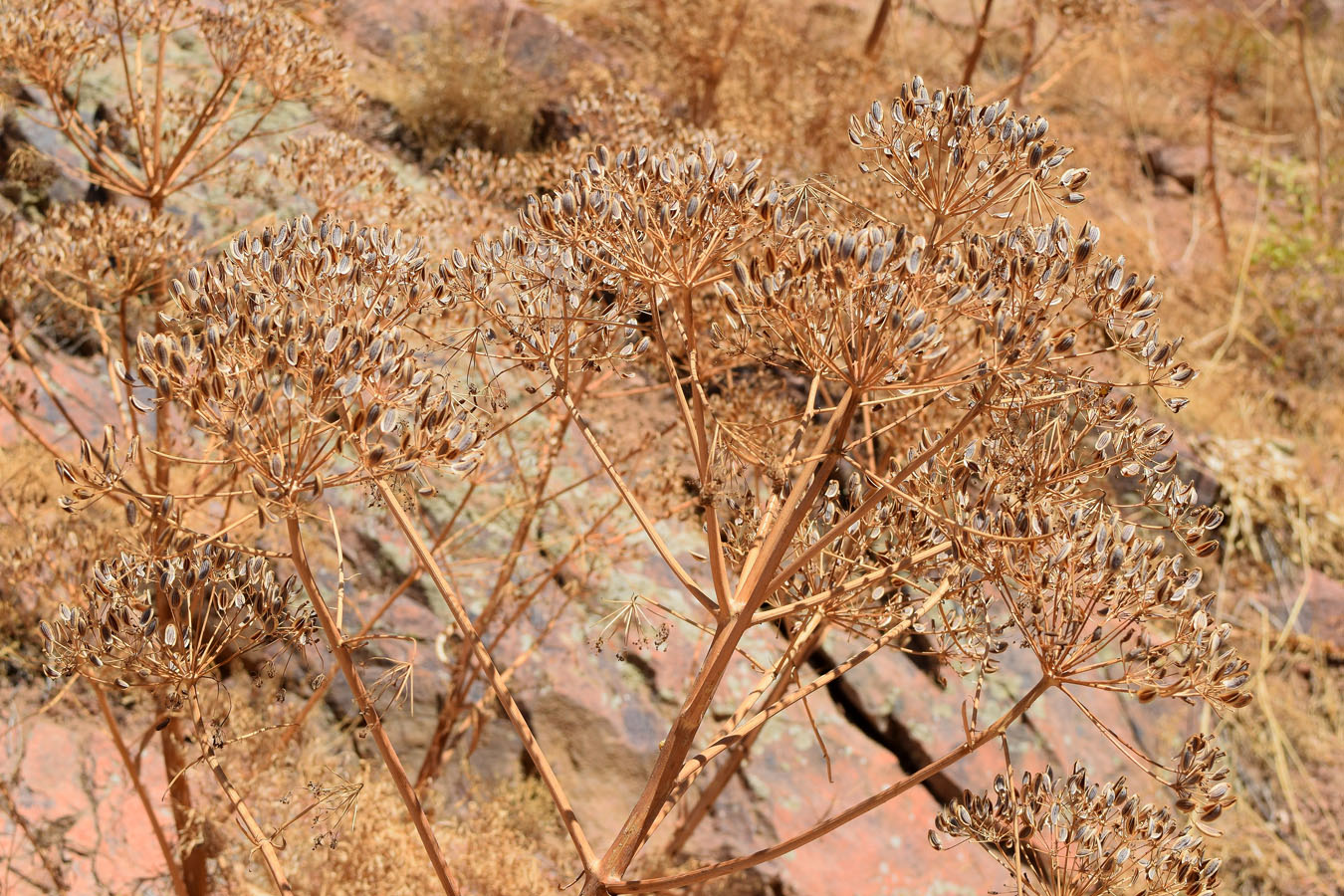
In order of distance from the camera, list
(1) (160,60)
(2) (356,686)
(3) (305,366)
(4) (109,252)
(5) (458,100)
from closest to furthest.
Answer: (3) (305,366) < (2) (356,686) < (4) (109,252) < (1) (160,60) < (5) (458,100)

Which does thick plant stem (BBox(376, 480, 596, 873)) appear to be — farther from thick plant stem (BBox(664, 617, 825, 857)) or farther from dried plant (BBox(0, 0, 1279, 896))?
thick plant stem (BBox(664, 617, 825, 857))

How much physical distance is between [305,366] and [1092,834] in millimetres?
1825

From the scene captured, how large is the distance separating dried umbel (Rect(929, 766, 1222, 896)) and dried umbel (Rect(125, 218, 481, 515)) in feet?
4.31

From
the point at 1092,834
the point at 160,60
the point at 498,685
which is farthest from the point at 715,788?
the point at 160,60

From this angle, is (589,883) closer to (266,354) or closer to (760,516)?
(760,516)

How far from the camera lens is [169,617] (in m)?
2.17

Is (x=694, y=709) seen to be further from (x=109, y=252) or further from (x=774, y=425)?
(x=109, y=252)

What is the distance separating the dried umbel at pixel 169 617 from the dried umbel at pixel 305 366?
14.7 inches

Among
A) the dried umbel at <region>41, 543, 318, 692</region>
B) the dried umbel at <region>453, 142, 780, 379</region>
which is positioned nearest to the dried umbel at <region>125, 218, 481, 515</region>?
the dried umbel at <region>453, 142, 780, 379</region>

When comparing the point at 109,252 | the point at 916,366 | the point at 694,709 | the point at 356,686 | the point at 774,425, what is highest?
the point at 916,366

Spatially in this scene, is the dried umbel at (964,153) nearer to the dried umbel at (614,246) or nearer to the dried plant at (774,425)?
the dried plant at (774,425)

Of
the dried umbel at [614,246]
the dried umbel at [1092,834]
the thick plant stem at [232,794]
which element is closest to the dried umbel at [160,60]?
the dried umbel at [614,246]

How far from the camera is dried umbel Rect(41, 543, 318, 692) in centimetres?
194

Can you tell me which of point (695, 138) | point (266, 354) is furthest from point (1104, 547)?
point (695, 138)
